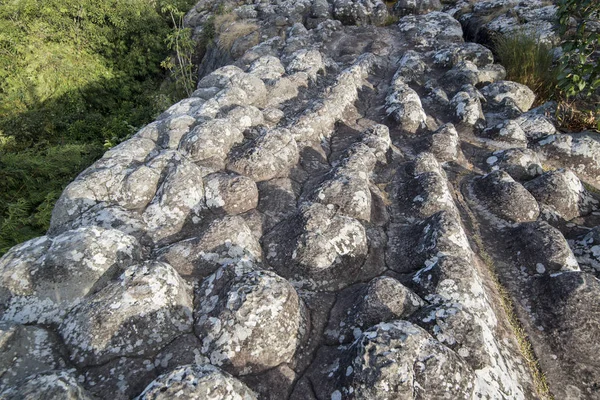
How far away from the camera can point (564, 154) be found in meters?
4.29

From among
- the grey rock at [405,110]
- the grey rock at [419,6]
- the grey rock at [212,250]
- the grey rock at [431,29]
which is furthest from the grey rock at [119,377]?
the grey rock at [419,6]

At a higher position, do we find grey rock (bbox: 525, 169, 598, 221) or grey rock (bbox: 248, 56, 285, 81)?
grey rock (bbox: 248, 56, 285, 81)

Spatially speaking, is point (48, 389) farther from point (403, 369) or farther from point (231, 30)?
point (231, 30)

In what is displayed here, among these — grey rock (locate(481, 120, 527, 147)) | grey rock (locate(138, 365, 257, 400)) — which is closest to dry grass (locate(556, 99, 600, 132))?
grey rock (locate(481, 120, 527, 147))

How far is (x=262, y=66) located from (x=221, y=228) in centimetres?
455

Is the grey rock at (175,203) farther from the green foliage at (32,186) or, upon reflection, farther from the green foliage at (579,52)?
the green foliage at (579,52)

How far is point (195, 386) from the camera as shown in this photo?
1642 mm

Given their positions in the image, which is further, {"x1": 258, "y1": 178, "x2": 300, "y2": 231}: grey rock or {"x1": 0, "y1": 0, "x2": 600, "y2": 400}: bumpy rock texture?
{"x1": 258, "y1": 178, "x2": 300, "y2": 231}: grey rock

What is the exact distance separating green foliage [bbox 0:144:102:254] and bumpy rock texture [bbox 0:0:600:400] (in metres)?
2.69

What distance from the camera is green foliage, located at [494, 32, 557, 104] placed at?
5766 mm

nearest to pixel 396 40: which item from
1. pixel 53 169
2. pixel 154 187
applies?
pixel 154 187

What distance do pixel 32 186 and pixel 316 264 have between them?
21.3 ft

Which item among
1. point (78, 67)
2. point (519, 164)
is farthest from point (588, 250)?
point (78, 67)

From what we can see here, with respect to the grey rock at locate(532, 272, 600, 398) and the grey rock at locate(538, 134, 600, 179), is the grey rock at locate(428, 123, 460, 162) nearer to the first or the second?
the grey rock at locate(538, 134, 600, 179)
